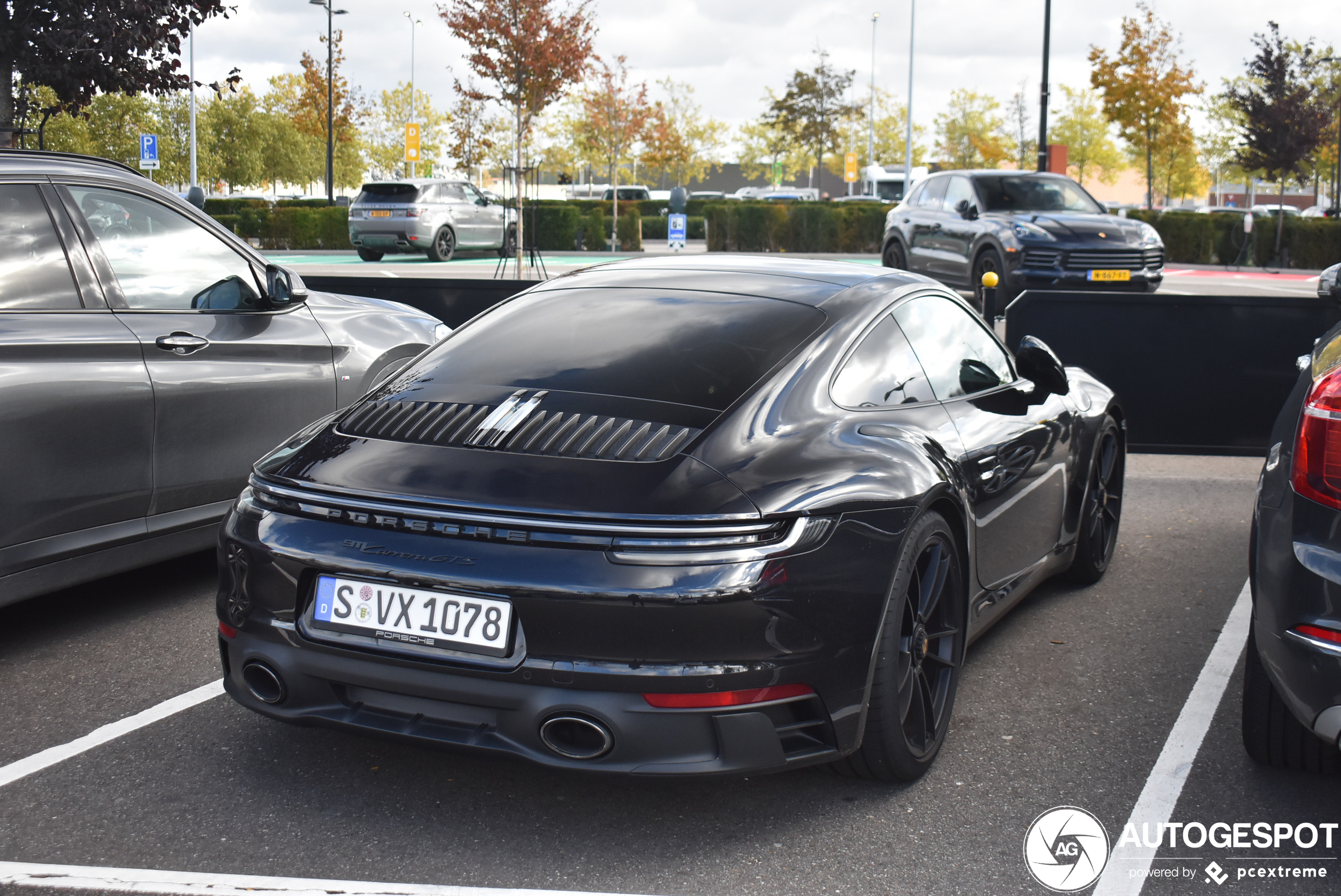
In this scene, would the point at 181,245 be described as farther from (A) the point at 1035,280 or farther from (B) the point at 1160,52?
(B) the point at 1160,52

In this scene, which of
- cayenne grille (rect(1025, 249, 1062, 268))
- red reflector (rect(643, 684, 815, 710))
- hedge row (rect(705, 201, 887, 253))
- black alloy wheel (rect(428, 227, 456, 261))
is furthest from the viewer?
hedge row (rect(705, 201, 887, 253))

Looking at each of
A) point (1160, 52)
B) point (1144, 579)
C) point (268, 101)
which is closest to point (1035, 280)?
point (1144, 579)

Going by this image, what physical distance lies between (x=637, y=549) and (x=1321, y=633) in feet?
5.03

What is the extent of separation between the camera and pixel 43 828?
10.3 ft

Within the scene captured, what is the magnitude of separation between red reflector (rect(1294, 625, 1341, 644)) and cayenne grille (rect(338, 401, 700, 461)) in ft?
4.74

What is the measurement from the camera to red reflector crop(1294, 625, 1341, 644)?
2.87 m

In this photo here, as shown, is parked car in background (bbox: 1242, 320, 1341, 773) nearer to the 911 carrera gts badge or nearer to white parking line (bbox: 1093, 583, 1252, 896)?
white parking line (bbox: 1093, 583, 1252, 896)

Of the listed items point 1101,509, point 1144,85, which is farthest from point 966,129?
point 1101,509

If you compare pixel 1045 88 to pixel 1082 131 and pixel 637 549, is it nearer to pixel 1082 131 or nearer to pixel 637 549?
pixel 637 549

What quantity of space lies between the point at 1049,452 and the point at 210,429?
10.2 feet

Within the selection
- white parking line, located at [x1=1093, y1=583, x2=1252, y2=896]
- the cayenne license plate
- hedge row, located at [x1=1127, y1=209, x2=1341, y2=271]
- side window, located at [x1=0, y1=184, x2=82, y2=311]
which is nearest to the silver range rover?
hedge row, located at [x1=1127, y1=209, x2=1341, y2=271]

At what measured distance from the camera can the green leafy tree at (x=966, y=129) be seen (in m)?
77.4

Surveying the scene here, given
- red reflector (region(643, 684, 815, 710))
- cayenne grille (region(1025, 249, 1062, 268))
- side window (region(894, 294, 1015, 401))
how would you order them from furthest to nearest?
cayenne grille (region(1025, 249, 1062, 268)), side window (region(894, 294, 1015, 401)), red reflector (region(643, 684, 815, 710))

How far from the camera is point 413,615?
2.93 m
